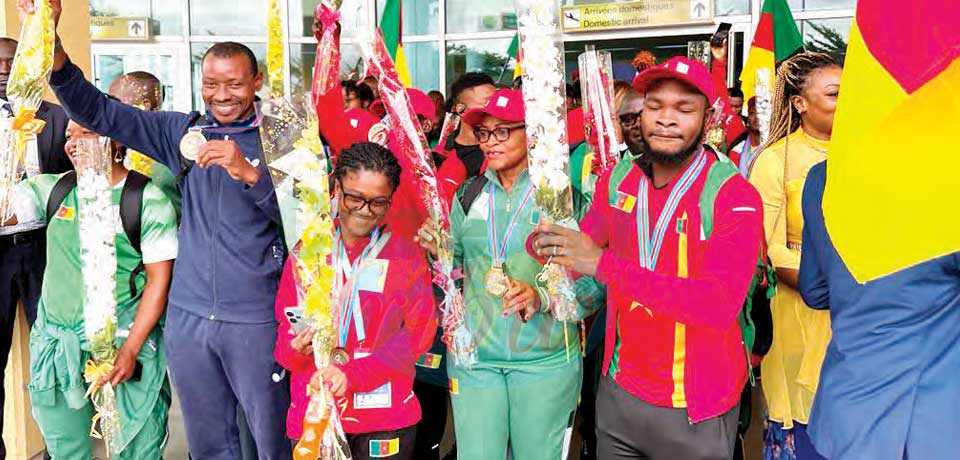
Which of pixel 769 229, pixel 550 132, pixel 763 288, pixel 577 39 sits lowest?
pixel 763 288

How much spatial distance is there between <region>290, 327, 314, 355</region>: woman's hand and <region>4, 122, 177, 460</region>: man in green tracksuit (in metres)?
0.85

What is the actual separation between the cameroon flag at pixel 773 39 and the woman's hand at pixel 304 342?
165 inches

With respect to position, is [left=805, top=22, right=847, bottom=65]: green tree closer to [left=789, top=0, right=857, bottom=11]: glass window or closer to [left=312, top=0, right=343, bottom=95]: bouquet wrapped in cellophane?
[left=789, top=0, right=857, bottom=11]: glass window

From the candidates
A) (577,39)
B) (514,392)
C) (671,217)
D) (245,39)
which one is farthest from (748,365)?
(245,39)

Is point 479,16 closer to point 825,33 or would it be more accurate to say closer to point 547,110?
point 825,33

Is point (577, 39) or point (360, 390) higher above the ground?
point (577, 39)

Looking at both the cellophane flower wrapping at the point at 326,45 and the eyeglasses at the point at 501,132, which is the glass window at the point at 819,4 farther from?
the cellophane flower wrapping at the point at 326,45

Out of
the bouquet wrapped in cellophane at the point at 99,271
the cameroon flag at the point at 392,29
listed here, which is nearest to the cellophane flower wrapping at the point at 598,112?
the bouquet wrapped in cellophane at the point at 99,271

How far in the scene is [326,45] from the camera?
8.89 ft

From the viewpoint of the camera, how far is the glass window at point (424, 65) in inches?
441

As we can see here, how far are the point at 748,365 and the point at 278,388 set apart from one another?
4.91ft

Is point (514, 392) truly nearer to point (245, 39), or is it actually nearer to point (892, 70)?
point (892, 70)

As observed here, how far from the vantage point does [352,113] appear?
397cm

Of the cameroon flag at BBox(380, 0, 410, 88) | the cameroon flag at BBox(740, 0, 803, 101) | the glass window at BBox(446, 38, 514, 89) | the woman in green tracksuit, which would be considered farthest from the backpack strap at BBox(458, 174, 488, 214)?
the glass window at BBox(446, 38, 514, 89)
